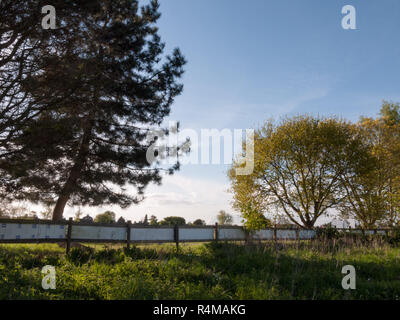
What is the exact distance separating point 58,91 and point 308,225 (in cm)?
1864

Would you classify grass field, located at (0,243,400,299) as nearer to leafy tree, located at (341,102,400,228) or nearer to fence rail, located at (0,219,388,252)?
fence rail, located at (0,219,388,252)

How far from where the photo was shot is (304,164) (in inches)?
815

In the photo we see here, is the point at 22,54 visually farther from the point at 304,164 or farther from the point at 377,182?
the point at 377,182

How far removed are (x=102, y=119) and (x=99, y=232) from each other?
531cm

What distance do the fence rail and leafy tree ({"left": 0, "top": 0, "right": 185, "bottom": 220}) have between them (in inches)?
65.8

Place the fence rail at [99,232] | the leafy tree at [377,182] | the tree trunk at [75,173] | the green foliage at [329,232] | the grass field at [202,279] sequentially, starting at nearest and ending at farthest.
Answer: the grass field at [202,279], the fence rail at [99,232], the tree trunk at [75,173], the green foliage at [329,232], the leafy tree at [377,182]

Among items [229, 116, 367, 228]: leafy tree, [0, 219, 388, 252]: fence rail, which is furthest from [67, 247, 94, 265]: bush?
[229, 116, 367, 228]: leafy tree

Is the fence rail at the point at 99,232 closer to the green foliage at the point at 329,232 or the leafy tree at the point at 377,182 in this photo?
the green foliage at the point at 329,232

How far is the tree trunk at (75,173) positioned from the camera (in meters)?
13.2

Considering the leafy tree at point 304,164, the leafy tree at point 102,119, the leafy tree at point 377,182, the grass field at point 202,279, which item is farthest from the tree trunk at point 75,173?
the leafy tree at point 377,182

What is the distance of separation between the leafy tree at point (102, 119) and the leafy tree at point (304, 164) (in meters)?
9.02

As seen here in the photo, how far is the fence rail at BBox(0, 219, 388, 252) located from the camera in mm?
10617

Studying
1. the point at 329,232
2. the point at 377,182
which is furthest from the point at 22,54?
the point at 377,182
